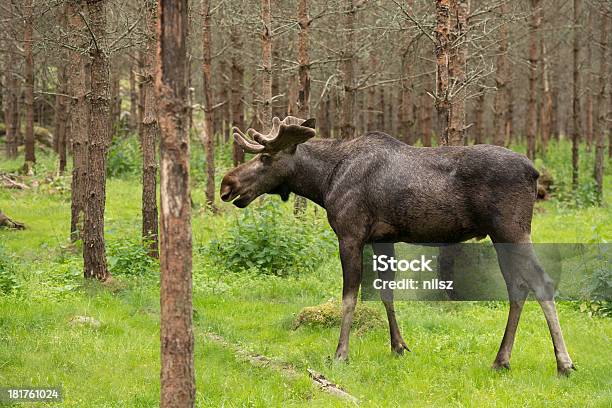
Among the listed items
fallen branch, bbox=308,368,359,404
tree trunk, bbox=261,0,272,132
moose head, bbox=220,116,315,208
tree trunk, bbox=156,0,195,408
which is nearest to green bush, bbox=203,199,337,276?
tree trunk, bbox=261,0,272,132

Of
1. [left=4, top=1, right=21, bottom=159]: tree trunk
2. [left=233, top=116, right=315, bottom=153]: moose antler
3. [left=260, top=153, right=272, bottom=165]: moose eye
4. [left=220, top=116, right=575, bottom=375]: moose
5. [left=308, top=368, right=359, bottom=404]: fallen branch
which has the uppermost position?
[left=4, top=1, right=21, bottom=159]: tree trunk

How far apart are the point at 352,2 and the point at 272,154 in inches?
350

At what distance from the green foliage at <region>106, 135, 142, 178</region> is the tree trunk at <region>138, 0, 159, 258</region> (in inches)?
596

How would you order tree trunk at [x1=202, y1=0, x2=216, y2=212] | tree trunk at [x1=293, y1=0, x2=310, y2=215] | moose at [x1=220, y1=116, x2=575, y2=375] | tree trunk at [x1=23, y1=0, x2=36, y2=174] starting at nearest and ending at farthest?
1. moose at [x1=220, y1=116, x2=575, y2=375]
2. tree trunk at [x1=293, y1=0, x2=310, y2=215]
3. tree trunk at [x1=202, y1=0, x2=216, y2=212]
4. tree trunk at [x1=23, y1=0, x2=36, y2=174]

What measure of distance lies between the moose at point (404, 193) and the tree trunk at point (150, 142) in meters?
3.95

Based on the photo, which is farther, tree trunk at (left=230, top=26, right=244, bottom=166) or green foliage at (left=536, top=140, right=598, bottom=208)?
tree trunk at (left=230, top=26, right=244, bottom=166)

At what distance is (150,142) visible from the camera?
12320 mm

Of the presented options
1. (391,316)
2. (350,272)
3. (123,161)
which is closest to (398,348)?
(391,316)

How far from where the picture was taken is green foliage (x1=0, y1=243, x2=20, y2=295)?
1016cm

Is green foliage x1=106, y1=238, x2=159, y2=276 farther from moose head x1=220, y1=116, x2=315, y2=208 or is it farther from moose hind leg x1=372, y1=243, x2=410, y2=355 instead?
moose hind leg x1=372, y1=243, x2=410, y2=355

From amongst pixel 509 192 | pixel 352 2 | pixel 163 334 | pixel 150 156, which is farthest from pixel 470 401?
pixel 352 2

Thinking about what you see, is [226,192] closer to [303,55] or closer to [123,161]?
[303,55]

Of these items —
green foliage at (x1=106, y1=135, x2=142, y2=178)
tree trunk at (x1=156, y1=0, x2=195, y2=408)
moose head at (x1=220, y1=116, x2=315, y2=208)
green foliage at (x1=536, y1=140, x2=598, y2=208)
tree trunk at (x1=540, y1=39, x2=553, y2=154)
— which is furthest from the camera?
tree trunk at (x1=540, y1=39, x2=553, y2=154)

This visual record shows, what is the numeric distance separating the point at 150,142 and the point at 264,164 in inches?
176
